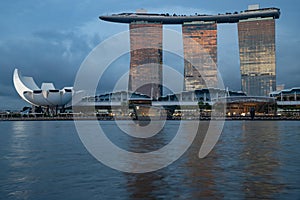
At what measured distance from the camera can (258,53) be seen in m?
153

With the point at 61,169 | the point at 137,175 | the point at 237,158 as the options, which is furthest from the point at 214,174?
the point at 61,169

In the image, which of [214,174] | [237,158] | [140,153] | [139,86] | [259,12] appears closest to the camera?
[214,174]

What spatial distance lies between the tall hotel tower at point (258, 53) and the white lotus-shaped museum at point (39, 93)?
78618 millimetres

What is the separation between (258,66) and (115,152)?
14558cm

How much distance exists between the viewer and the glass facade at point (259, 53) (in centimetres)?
15262

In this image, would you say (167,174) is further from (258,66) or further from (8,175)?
(258,66)

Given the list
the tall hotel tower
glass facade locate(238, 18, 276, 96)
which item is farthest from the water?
glass facade locate(238, 18, 276, 96)

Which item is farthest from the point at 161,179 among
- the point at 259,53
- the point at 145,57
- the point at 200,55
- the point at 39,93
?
the point at 145,57

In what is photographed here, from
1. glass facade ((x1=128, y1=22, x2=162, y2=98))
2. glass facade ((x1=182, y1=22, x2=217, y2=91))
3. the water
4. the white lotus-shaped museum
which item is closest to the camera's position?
the water

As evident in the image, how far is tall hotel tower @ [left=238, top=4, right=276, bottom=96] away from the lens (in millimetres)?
152625

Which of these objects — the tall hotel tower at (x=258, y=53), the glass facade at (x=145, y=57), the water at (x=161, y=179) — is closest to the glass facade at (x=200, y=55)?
the tall hotel tower at (x=258, y=53)

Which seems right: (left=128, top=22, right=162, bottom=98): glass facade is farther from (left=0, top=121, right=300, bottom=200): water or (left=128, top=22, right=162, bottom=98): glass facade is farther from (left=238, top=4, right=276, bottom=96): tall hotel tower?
(left=0, top=121, right=300, bottom=200): water

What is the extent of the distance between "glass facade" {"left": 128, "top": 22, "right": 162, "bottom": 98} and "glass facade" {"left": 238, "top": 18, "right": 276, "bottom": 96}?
3763 cm

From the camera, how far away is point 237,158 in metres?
14.5
